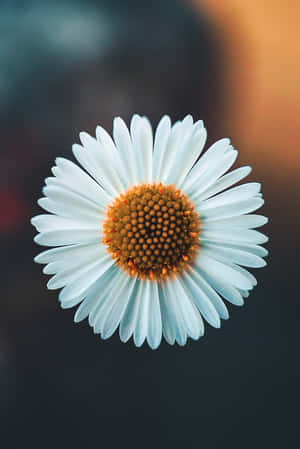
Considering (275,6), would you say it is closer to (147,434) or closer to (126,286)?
(126,286)

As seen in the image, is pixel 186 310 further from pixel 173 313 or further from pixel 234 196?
pixel 234 196

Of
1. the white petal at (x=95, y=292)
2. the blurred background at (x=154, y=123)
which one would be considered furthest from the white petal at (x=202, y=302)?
the blurred background at (x=154, y=123)

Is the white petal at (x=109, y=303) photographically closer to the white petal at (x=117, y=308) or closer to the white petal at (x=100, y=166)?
the white petal at (x=117, y=308)

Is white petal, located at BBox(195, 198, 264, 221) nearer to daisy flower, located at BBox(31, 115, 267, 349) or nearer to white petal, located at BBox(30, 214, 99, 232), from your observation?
daisy flower, located at BBox(31, 115, 267, 349)

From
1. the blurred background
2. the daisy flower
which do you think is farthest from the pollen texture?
the blurred background

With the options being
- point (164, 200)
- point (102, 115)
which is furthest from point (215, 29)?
point (164, 200)

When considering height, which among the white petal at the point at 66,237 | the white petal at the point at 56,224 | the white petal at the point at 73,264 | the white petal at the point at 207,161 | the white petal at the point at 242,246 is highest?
the white petal at the point at 56,224

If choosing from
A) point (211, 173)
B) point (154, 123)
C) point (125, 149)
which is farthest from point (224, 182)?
point (154, 123)
